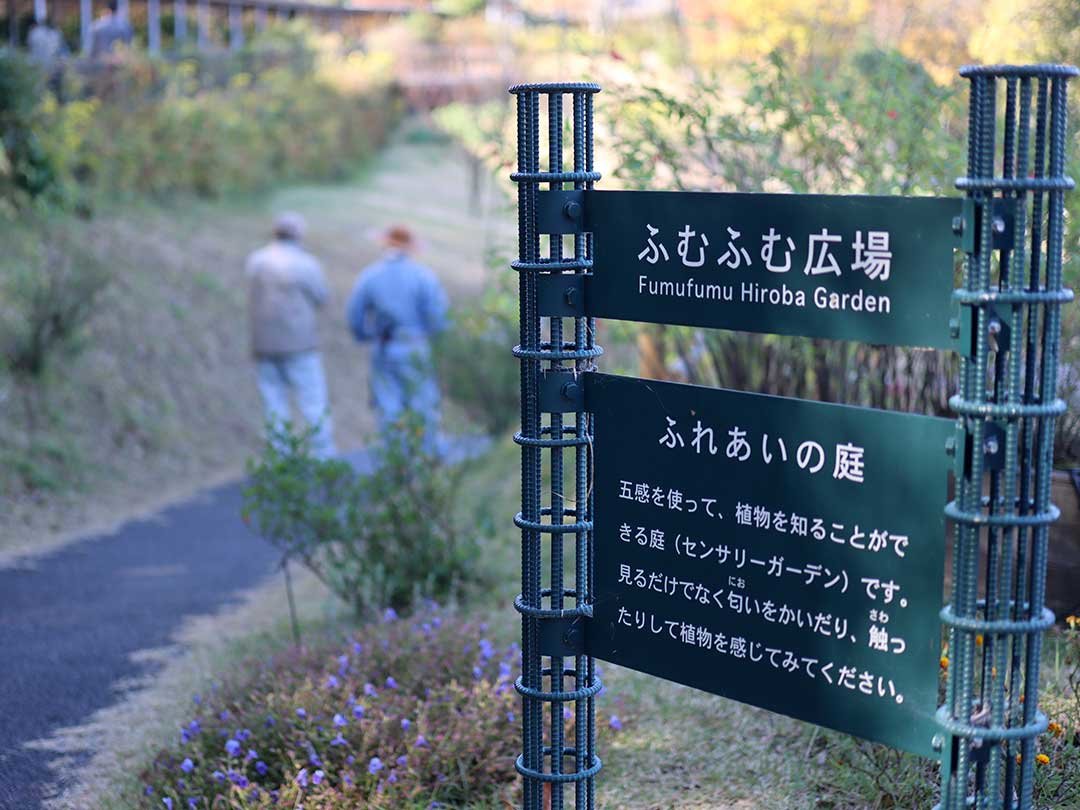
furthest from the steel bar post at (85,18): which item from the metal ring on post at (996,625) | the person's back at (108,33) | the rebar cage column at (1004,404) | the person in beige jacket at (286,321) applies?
the metal ring on post at (996,625)

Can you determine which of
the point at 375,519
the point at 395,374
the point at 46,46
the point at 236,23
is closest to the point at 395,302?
the point at 395,374

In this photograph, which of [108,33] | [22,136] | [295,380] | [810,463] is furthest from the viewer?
[108,33]

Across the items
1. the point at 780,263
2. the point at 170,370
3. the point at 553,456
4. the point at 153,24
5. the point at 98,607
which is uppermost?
the point at 153,24

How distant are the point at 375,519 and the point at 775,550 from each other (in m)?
3.29

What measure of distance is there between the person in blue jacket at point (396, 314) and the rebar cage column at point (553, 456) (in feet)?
19.9

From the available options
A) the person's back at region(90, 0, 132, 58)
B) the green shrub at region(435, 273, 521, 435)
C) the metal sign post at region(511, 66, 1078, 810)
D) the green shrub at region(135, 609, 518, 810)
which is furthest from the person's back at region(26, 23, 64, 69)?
the metal sign post at region(511, 66, 1078, 810)

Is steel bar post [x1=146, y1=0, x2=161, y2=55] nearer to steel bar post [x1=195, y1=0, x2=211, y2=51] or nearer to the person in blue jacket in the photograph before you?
steel bar post [x1=195, y1=0, x2=211, y2=51]

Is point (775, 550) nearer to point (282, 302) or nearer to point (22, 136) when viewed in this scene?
point (282, 302)

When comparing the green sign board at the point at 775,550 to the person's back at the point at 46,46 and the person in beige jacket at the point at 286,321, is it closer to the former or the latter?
the person in beige jacket at the point at 286,321

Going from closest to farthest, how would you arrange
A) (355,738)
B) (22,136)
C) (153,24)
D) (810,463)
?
(810,463), (355,738), (22,136), (153,24)

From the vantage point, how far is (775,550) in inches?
104

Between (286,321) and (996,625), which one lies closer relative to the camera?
(996,625)

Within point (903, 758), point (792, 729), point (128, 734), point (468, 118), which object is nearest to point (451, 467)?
point (128, 734)

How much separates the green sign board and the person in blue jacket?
20.5 feet
